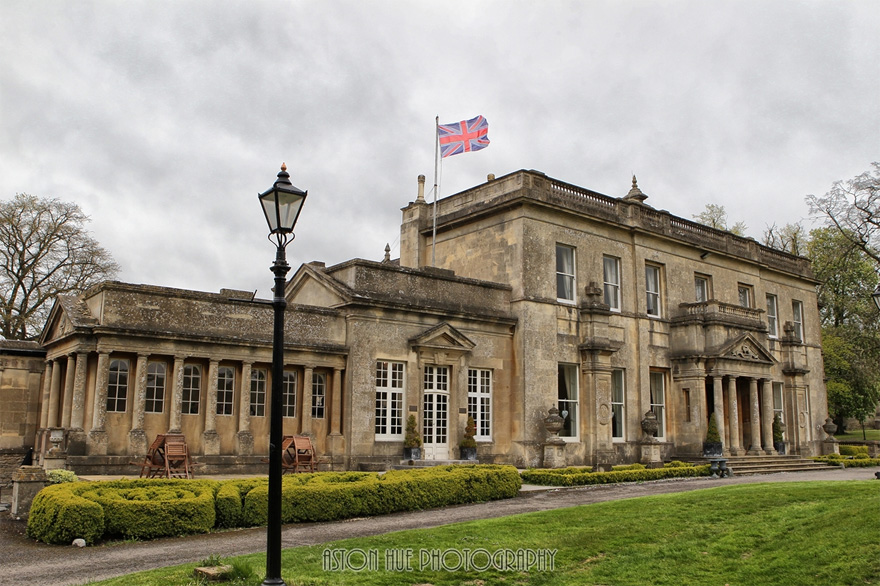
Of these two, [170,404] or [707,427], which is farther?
[707,427]

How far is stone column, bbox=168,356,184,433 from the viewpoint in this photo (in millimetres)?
19719

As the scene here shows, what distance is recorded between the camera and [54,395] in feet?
69.8

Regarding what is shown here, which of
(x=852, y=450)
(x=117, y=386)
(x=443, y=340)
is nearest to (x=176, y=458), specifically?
(x=117, y=386)

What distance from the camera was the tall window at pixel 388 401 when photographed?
Answer: 23.0 meters

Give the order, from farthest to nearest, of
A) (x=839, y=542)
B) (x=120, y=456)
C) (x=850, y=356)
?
(x=850, y=356)
(x=120, y=456)
(x=839, y=542)

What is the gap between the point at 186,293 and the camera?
20.4 m

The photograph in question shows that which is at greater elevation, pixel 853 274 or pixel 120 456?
pixel 853 274

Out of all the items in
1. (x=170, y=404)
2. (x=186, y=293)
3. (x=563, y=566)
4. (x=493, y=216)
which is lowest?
(x=563, y=566)

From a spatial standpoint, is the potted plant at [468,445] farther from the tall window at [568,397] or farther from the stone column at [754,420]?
the stone column at [754,420]

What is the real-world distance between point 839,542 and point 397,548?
5514mm

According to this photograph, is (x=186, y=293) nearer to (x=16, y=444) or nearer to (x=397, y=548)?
(x=16, y=444)

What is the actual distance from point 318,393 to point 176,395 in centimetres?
425

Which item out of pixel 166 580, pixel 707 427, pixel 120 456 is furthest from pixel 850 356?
pixel 166 580

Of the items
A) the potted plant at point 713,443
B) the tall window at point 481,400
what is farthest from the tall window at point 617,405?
the tall window at point 481,400
